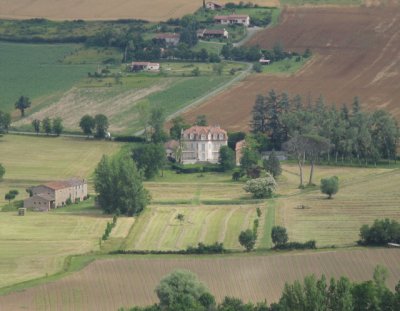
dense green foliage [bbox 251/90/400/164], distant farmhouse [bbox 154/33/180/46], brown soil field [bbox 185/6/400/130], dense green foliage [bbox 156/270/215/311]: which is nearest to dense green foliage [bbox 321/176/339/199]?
dense green foliage [bbox 251/90/400/164]

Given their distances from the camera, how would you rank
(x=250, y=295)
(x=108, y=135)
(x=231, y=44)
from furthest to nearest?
(x=231, y=44), (x=108, y=135), (x=250, y=295)

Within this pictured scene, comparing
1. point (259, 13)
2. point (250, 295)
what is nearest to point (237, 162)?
point (250, 295)

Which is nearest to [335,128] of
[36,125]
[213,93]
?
[36,125]

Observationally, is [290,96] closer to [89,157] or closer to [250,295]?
[89,157]

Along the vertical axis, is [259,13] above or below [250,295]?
above

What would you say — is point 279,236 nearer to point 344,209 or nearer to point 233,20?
point 344,209
